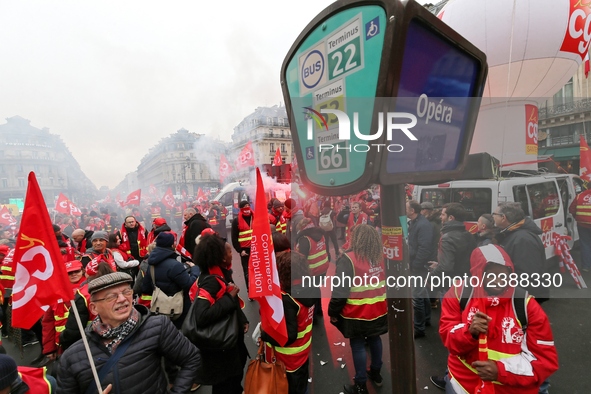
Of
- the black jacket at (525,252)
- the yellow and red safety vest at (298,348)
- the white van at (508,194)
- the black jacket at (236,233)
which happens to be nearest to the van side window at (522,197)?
the white van at (508,194)

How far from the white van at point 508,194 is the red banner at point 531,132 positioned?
0.15 meters

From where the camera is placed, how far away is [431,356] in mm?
3562

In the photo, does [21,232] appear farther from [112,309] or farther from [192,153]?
[192,153]

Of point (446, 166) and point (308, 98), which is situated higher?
point (308, 98)

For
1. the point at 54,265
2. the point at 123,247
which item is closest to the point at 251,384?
the point at 54,265

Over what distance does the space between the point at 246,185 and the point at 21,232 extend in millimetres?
17804

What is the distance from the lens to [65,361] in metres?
1.73

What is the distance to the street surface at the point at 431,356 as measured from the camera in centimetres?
303

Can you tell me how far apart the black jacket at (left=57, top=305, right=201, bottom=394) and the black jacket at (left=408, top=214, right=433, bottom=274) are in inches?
64.3

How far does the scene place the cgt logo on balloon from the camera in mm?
3379

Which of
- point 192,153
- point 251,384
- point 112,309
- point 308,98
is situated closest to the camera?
point 308,98

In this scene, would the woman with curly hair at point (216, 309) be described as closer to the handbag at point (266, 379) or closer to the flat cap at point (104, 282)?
the handbag at point (266, 379)

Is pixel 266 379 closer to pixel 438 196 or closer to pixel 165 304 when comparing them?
pixel 165 304

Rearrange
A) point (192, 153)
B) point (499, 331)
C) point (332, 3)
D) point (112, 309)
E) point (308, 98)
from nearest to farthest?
point (332, 3)
point (308, 98)
point (499, 331)
point (112, 309)
point (192, 153)
